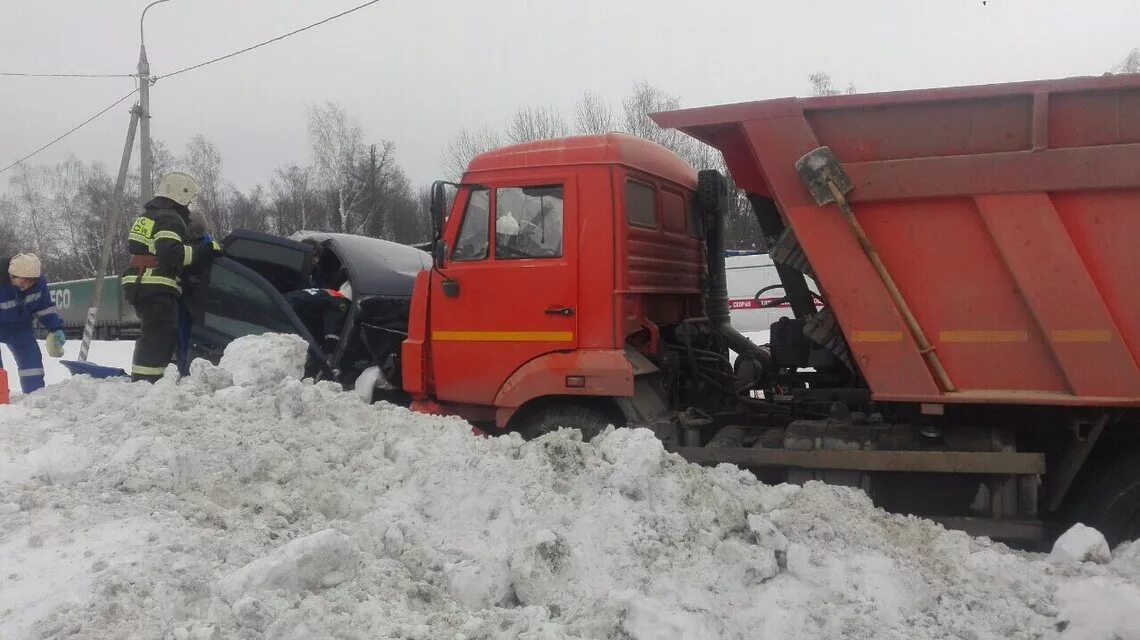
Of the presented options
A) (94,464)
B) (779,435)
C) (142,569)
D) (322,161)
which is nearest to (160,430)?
(94,464)

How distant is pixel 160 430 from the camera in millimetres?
4020

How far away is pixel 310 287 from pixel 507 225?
2833mm

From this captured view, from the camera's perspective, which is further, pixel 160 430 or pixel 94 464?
pixel 160 430

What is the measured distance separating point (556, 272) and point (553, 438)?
51.0 inches

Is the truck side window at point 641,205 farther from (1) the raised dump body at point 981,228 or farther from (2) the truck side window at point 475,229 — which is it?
(2) the truck side window at point 475,229

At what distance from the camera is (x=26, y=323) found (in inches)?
294

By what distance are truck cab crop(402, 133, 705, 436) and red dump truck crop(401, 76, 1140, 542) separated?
2 cm

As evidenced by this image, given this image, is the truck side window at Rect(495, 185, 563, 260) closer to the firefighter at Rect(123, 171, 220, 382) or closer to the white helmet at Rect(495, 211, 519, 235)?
the white helmet at Rect(495, 211, 519, 235)

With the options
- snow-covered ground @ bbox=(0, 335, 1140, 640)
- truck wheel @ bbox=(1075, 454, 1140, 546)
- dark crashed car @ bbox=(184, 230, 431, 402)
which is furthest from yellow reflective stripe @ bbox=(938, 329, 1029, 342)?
dark crashed car @ bbox=(184, 230, 431, 402)

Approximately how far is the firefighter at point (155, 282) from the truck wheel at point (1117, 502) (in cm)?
620

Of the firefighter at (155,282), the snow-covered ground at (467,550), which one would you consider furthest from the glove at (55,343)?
the snow-covered ground at (467,550)

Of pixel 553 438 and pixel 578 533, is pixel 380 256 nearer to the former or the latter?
pixel 553 438

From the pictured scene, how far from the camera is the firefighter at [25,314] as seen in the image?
7.29 m

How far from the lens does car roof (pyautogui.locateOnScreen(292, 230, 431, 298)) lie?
272 inches
